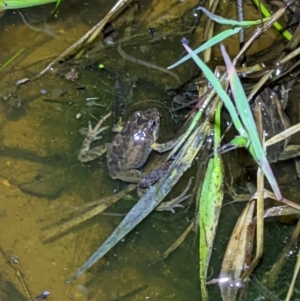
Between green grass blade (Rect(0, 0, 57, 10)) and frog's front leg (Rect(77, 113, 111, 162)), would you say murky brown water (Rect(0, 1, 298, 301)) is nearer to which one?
frog's front leg (Rect(77, 113, 111, 162))

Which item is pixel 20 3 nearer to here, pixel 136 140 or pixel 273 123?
pixel 136 140

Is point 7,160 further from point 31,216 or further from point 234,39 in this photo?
point 234,39

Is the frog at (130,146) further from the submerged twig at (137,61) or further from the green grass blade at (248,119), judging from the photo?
the green grass blade at (248,119)

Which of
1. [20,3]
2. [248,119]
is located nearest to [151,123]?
A: [20,3]

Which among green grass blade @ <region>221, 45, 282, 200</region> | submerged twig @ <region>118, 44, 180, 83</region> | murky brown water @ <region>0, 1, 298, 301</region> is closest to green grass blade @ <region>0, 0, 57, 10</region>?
murky brown water @ <region>0, 1, 298, 301</region>

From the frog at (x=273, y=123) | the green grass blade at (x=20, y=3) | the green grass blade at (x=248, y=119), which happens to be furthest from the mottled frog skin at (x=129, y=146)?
the green grass blade at (x=248, y=119)

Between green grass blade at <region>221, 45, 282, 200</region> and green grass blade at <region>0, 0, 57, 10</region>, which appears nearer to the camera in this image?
green grass blade at <region>221, 45, 282, 200</region>
